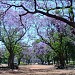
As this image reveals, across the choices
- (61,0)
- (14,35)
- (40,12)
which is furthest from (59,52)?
(40,12)

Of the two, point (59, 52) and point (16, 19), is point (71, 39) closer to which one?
point (59, 52)

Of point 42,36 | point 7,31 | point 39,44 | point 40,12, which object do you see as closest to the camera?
point 40,12

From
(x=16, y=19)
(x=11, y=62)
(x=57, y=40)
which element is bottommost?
(x=11, y=62)

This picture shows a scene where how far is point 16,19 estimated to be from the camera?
3250 centimetres

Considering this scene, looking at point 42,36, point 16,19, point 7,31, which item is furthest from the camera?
point 42,36

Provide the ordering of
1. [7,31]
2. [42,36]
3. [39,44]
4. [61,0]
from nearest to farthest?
[61,0]
[7,31]
[42,36]
[39,44]

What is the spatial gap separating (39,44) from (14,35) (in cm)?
885

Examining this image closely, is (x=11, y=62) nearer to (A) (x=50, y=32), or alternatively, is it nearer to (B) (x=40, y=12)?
(A) (x=50, y=32)

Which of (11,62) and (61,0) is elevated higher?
→ (61,0)

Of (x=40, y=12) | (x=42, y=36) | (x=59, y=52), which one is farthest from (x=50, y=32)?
(x=40, y=12)

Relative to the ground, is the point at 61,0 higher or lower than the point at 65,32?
higher

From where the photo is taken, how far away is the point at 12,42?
4038 cm

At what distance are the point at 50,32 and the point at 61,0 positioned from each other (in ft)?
70.9

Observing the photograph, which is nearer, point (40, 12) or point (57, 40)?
point (40, 12)
